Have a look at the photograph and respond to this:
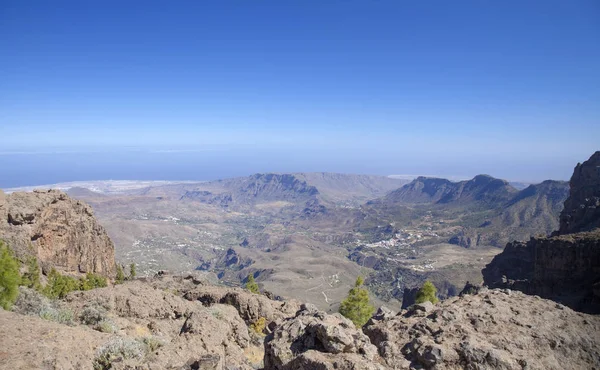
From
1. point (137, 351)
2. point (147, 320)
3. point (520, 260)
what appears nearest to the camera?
point (137, 351)

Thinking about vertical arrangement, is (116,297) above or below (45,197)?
below

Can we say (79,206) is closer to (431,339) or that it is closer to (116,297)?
(116,297)

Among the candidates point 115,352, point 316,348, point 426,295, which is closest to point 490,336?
point 316,348

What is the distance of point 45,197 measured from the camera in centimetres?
4419

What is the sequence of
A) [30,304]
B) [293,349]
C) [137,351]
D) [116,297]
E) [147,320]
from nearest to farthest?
1. [293,349]
2. [137,351]
3. [30,304]
4. [147,320]
5. [116,297]

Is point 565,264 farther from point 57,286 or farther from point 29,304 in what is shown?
point 57,286

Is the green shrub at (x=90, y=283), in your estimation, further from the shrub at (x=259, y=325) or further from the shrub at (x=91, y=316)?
the shrub at (x=259, y=325)

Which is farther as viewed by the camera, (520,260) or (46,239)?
(520,260)

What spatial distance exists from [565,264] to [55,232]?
237ft

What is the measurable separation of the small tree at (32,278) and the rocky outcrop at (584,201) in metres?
86.4

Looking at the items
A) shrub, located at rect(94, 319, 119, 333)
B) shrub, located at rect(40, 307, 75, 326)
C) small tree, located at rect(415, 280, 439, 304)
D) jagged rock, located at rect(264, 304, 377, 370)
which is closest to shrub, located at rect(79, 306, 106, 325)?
shrub, located at rect(40, 307, 75, 326)

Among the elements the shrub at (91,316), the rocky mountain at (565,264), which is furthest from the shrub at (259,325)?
the rocky mountain at (565,264)

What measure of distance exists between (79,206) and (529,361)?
178 feet

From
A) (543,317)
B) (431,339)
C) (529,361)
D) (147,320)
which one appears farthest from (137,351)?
(543,317)
